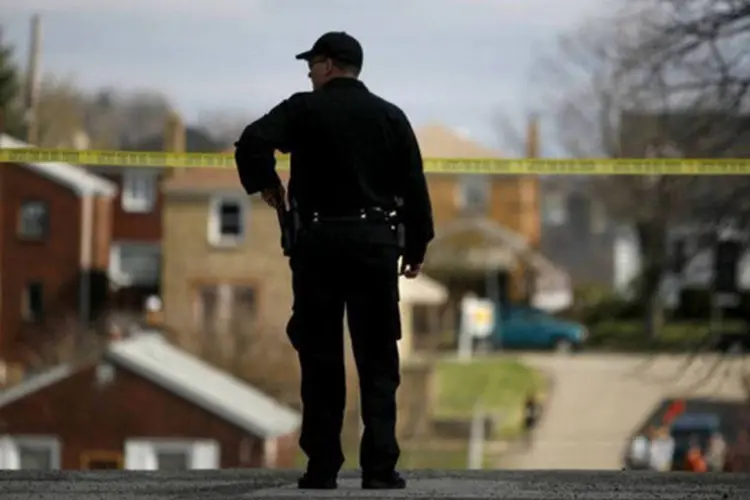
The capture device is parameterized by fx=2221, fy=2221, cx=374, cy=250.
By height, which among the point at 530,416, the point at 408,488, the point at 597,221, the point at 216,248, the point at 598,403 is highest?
the point at 597,221

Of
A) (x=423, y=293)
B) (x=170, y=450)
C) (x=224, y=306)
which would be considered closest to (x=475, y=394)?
(x=224, y=306)

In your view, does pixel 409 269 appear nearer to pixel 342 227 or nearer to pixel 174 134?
pixel 342 227

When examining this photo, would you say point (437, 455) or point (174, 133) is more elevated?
point (174, 133)

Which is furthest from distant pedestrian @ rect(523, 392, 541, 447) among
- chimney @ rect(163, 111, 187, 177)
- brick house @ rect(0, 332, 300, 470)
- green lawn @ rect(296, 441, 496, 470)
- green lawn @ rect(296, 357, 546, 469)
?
brick house @ rect(0, 332, 300, 470)

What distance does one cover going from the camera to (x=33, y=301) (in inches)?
2603

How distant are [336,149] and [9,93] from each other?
205 ft

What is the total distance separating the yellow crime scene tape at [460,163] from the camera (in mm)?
12805

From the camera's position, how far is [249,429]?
4356cm

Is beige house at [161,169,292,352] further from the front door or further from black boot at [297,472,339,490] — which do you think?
black boot at [297,472,339,490]

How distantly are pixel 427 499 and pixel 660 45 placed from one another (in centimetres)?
1496

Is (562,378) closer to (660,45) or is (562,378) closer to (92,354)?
(92,354)

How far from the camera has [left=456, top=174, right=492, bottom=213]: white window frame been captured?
8994cm

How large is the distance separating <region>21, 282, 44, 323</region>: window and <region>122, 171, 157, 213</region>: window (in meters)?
8.23

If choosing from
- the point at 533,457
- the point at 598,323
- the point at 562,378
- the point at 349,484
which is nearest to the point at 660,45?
the point at 349,484
